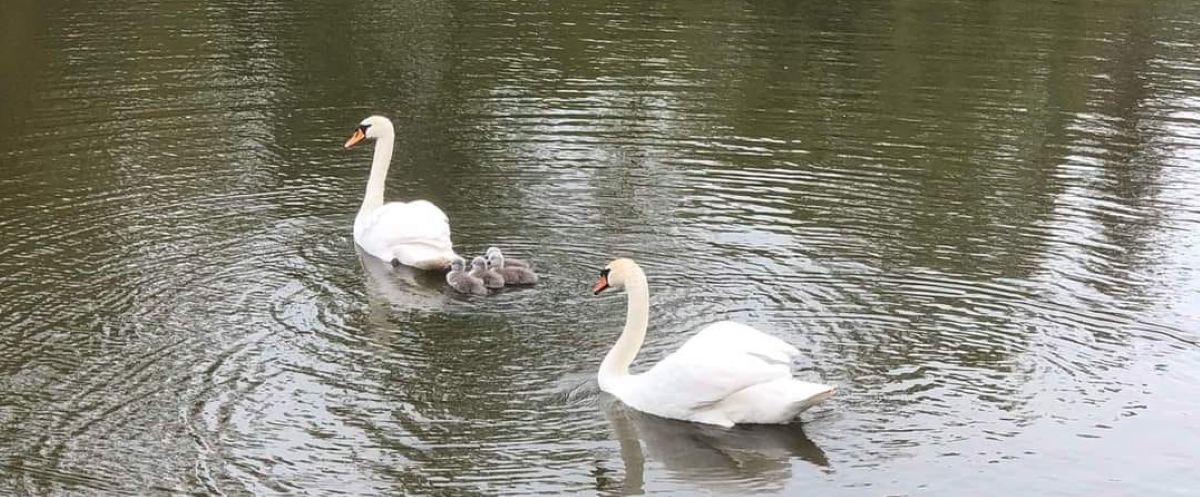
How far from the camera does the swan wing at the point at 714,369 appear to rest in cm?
1141

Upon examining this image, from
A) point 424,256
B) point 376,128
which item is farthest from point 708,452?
point 376,128

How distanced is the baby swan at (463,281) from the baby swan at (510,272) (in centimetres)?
22

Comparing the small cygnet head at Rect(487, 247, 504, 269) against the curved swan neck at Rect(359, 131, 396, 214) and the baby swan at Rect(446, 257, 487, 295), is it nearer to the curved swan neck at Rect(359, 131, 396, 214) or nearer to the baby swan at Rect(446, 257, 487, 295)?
the baby swan at Rect(446, 257, 487, 295)

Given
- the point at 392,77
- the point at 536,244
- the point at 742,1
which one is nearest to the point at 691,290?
the point at 536,244

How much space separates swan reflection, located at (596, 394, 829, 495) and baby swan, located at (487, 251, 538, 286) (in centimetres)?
278

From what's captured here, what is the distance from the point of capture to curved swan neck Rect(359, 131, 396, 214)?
1706 cm

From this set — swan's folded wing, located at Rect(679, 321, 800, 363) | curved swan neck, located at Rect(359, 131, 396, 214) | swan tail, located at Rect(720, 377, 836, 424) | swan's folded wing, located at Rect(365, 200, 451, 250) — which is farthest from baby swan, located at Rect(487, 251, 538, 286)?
swan tail, located at Rect(720, 377, 836, 424)

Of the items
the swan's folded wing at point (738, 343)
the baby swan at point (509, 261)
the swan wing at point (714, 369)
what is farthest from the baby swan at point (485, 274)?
the swan's folded wing at point (738, 343)

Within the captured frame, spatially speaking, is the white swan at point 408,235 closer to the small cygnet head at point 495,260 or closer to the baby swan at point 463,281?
the baby swan at point 463,281

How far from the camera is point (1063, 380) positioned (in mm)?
12719

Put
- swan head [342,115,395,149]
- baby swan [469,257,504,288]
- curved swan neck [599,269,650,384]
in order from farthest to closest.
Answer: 1. swan head [342,115,395,149]
2. baby swan [469,257,504,288]
3. curved swan neck [599,269,650,384]

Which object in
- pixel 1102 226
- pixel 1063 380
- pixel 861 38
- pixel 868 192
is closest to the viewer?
pixel 1063 380

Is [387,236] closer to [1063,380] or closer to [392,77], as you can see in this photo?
[1063,380]

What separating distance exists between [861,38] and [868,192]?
12.3 m
